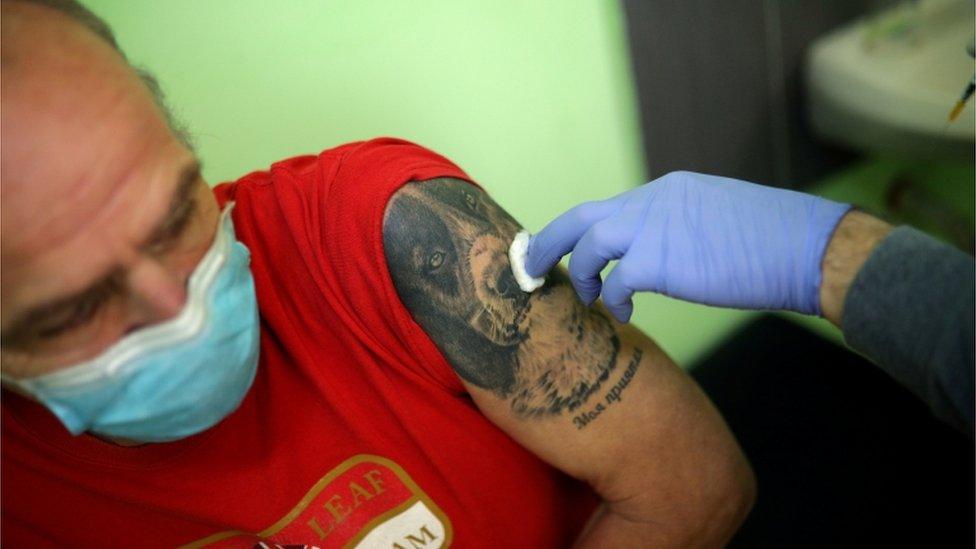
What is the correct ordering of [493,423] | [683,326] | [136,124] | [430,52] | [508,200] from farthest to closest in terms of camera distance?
[683,326], [508,200], [430,52], [493,423], [136,124]

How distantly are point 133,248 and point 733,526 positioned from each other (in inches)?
35.2

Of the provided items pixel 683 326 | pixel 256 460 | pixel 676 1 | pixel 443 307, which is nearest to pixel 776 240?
pixel 443 307

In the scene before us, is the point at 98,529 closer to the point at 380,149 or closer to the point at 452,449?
the point at 452,449

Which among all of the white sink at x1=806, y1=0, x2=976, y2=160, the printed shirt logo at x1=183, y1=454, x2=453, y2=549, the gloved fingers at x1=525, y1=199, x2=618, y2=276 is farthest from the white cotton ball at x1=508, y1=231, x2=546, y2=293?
the white sink at x1=806, y1=0, x2=976, y2=160

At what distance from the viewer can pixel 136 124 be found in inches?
31.1

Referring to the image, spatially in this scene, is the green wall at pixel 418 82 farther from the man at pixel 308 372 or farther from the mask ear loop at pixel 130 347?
the mask ear loop at pixel 130 347

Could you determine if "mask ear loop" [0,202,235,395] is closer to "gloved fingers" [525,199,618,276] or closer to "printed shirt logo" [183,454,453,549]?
"printed shirt logo" [183,454,453,549]

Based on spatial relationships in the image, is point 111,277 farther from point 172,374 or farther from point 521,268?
point 521,268

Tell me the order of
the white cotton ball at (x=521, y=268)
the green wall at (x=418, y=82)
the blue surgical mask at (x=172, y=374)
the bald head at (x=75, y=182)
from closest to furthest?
the bald head at (x=75, y=182)
the blue surgical mask at (x=172, y=374)
the white cotton ball at (x=521, y=268)
the green wall at (x=418, y=82)

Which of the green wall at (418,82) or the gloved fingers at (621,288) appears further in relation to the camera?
the green wall at (418,82)

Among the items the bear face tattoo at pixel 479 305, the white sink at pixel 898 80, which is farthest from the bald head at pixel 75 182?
the white sink at pixel 898 80

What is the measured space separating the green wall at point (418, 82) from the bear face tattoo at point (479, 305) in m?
0.52

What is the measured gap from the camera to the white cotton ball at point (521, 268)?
3.04 feet

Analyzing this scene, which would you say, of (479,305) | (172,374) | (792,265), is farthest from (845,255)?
(172,374)
